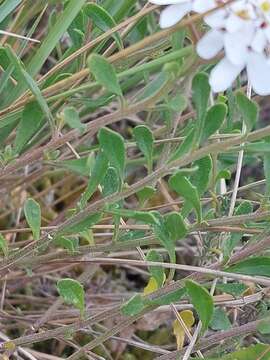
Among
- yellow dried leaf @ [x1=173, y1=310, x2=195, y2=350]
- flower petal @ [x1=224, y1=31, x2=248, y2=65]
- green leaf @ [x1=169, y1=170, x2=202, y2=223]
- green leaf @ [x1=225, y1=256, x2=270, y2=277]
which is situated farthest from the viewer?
yellow dried leaf @ [x1=173, y1=310, x2=195, y2=350]

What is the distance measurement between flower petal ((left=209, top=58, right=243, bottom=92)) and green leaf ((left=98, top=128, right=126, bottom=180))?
0.13m

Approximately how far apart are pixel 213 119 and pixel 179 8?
11 cm

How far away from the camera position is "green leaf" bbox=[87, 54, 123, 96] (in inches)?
23.8

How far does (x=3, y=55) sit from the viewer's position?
84cm

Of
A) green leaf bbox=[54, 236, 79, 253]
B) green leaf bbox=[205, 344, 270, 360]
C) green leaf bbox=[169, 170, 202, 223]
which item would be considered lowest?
green leaf bbox=[205, 344, 270, 360]

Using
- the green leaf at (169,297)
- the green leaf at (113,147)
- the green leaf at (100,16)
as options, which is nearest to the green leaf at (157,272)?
the green leaf at (169,297)

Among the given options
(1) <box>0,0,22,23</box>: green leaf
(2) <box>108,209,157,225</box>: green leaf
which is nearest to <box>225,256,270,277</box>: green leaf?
(2) <box>108,209,157,225</box>: green leaf

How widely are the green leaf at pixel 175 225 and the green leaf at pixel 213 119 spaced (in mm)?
97

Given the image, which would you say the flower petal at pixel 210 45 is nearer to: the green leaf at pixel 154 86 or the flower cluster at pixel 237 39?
the flower cluster at pixel 237 39

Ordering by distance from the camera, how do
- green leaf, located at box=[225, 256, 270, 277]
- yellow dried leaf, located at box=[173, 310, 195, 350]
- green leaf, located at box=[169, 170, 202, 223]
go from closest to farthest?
green leaf, located at box=[169, 170, 202, 223], green leaf, located at box=[225, 256, 270, 277], yellow dried leaf, located at box=[173, 310, 195, 350]

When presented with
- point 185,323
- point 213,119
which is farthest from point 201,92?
point 185,323

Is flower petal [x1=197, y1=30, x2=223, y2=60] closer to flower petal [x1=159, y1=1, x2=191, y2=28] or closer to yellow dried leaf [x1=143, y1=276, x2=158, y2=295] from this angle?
flower petal [x1=159, y1=1, x2=191, y2=28]

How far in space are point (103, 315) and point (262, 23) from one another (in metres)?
0.38

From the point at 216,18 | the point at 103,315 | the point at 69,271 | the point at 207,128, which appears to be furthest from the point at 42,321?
the point at 216,18
